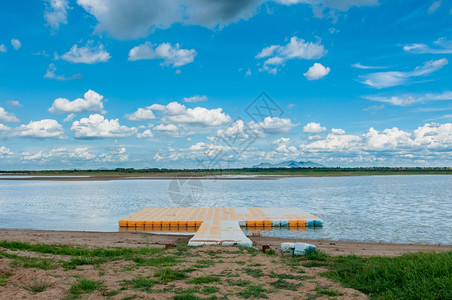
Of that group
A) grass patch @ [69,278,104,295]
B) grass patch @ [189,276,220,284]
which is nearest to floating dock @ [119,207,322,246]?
grass patch @ [189,276,220,284]

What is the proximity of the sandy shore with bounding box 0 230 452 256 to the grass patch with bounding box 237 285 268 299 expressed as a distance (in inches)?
211

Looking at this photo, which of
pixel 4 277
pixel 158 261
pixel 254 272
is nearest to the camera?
pixel 4 277

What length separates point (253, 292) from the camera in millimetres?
6445

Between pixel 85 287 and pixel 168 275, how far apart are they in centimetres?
157

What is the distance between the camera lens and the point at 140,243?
13344mm

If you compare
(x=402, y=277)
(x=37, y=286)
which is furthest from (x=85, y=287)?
(x=402, y=277)

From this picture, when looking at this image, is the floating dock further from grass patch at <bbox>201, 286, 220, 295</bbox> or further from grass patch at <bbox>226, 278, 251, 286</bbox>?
grass patch at <bbox>201, 286, 220, 295</bbox>

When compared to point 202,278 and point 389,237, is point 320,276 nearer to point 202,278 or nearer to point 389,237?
point 202,278

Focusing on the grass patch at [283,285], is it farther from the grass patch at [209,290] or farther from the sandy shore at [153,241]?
the sandy shore at [153,241]

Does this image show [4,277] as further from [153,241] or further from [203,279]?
[153,241]

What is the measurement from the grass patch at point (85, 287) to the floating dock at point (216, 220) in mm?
5759

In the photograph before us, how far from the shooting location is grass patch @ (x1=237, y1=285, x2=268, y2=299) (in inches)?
247

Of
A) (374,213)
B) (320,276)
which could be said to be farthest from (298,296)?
(374,213)

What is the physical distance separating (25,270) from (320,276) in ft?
20.1
